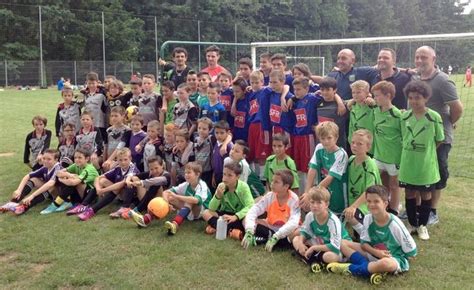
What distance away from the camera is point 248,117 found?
6.62 metres

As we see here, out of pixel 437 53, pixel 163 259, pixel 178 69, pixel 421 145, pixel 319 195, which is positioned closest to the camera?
pixel 319 195

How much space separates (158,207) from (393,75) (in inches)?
123

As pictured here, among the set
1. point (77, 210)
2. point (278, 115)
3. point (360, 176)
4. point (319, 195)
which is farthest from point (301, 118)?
point (77, 210)

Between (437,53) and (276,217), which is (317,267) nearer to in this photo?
(276,217)

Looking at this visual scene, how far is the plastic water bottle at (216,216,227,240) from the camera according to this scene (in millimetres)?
5137

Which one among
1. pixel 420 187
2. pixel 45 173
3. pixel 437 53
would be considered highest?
pixel 437 53

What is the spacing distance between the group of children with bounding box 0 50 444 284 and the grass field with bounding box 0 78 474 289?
0.59ft

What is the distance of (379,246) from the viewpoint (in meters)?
4.13

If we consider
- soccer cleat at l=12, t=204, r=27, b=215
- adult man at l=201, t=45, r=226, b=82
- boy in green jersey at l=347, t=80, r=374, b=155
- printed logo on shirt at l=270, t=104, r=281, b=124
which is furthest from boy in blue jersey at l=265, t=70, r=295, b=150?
soccer cleat at l=12, t=204, r=27, b=215

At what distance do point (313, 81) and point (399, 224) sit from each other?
2.91m

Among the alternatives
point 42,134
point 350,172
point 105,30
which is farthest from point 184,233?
point 105,30

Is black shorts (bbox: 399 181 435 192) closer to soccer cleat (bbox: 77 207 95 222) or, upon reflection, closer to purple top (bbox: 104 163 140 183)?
purple top (bbox: 104 163 140 183)

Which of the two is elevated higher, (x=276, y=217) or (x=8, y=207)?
(x=276, y=217)

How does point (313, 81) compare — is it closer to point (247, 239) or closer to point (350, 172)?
point (350, 172)
